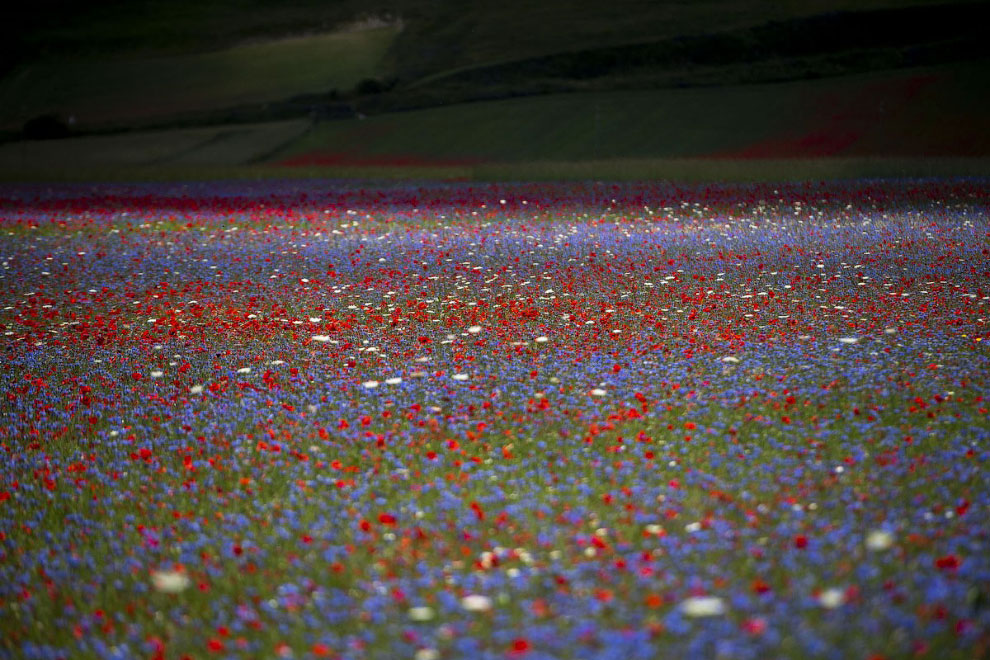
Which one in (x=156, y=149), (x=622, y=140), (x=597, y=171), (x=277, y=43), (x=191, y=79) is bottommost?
(x=597, y=171)

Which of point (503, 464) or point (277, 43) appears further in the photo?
point (277, 43)

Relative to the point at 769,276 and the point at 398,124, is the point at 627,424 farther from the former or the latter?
the point at 398,124

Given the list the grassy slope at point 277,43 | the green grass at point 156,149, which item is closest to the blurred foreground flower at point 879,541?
the green grass at point 156,149

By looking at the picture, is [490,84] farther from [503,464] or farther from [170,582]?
→ [170,582]

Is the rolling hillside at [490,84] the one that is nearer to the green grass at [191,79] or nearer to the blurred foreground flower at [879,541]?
the green grass at [191,79]

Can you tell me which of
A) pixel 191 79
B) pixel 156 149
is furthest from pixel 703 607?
pixel 191 79

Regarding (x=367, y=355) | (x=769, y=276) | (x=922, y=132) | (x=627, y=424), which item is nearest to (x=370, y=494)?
(x=627, y=424)

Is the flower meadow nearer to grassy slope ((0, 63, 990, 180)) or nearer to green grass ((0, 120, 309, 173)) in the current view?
grassy slope ((0, 63, 990, 180))
